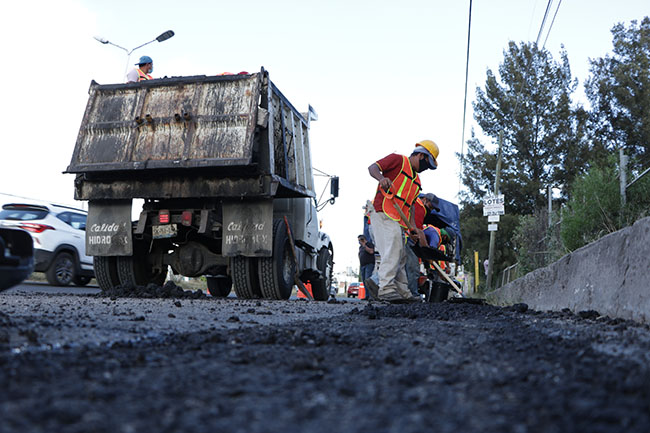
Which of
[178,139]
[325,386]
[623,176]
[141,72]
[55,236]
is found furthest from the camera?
[55,236]

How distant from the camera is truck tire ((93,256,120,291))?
8602mm

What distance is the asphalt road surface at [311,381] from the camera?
1432 millimetres

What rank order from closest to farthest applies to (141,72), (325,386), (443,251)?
1. (325,386)
2. (141,72)
3. (443,251)

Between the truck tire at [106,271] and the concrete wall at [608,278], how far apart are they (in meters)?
5.60

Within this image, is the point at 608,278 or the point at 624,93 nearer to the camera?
the point at 608,278

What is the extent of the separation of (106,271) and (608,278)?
6.44 metres

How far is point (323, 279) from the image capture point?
1136 cm

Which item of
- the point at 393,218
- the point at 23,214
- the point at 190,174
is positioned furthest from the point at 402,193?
the point at 23,214

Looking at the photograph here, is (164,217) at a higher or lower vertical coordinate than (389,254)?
higher

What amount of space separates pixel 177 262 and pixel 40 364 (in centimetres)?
683

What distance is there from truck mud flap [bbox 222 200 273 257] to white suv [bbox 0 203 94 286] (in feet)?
21.3

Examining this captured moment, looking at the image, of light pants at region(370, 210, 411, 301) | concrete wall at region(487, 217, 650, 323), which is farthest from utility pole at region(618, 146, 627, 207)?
light pants at region(370, 210, 411, 301)

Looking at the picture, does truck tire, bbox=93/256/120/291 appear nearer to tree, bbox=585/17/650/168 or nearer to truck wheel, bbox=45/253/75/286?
truck wheel, bbox=45/253/75/286

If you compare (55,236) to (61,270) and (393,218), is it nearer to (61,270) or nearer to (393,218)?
(61,270)
